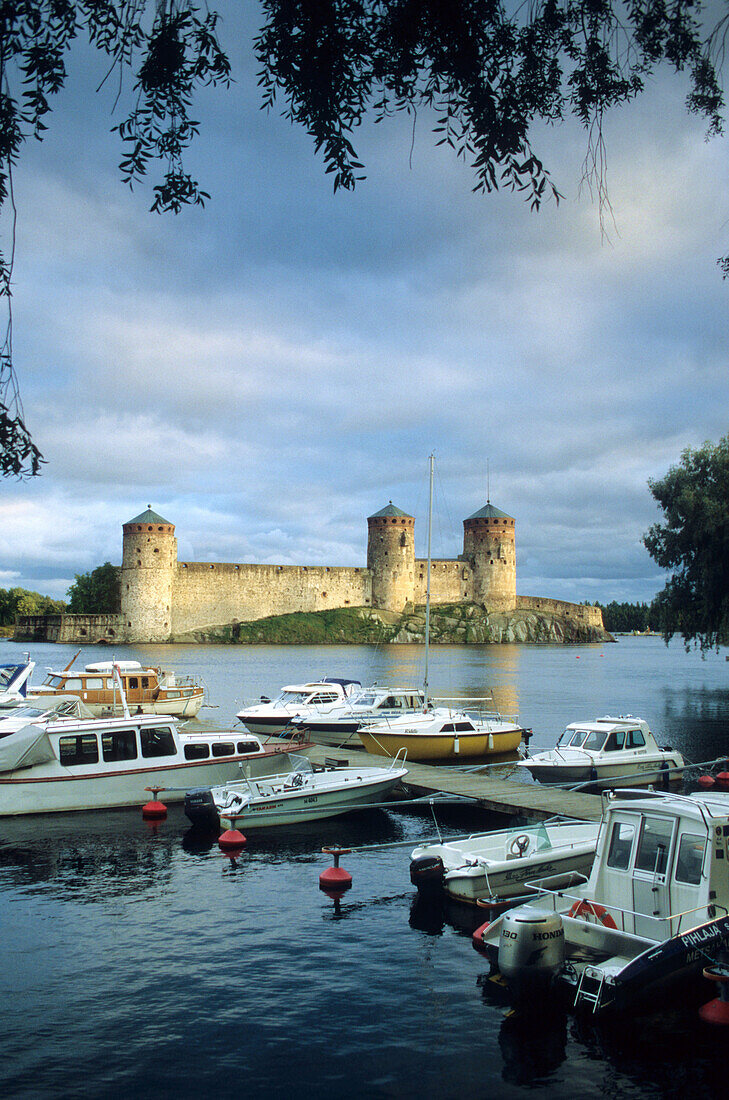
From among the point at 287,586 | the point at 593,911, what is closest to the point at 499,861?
the point at 593,911

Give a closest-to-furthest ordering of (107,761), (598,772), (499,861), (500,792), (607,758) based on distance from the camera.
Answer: (499,861) < (500,792) < (107,761) < (598,772) < (607,758)

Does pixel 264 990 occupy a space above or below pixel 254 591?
below

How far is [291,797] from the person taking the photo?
14.0m

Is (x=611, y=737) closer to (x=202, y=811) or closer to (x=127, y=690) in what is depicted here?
(x=202, y=811)

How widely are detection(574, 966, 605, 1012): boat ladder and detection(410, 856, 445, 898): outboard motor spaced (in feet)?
10.1

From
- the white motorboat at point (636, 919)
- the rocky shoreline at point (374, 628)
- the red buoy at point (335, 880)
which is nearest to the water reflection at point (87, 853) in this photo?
the red buoy at point (335, 880)

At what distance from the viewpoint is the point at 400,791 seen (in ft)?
53.4

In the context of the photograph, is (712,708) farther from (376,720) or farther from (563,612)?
(563,612)

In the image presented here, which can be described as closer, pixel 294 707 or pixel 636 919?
pixel 636 919

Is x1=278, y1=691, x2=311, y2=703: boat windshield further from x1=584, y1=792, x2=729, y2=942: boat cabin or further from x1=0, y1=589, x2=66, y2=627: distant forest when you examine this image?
x1=0, y1=589, x2=66, y2=627: distant forest

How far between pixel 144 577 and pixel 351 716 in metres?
58.4

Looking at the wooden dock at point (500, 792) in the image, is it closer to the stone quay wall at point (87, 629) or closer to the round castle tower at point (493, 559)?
the stone quay wall at point (87, 629)

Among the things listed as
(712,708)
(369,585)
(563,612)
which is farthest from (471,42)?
(563,612)

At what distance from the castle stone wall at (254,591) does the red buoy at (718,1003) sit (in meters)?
75.7
